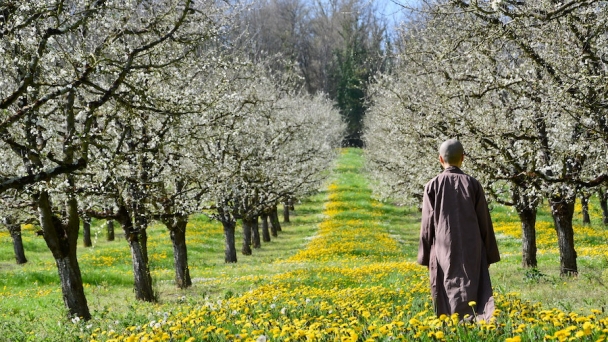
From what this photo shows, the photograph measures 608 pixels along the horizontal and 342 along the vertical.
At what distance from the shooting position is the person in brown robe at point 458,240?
20.2ft

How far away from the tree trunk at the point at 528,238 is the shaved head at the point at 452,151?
10.0 meters

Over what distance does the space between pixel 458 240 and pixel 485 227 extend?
0.39 m

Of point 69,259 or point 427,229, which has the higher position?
point 427,229

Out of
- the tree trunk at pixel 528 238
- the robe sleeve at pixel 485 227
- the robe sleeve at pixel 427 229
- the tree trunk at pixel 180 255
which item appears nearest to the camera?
the robe sleeve at pixel 485 227

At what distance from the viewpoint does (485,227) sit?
6.35 m

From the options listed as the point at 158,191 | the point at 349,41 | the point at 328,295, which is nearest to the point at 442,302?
the point at 328,295

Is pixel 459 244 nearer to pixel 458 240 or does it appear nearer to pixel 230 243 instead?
pixel 458 240

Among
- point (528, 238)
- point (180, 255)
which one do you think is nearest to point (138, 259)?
point (180, 255)

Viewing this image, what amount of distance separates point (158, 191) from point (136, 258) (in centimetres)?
183

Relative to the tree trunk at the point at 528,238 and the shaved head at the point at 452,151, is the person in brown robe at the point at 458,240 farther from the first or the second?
the tree trunk at the point at 528,238

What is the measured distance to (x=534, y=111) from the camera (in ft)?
37.9

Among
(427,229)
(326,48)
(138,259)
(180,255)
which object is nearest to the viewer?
(427,229)

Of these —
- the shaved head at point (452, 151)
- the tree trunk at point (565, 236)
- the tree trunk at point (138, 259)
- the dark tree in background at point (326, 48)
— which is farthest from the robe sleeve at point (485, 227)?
the dark tree in background at point (326, 48)

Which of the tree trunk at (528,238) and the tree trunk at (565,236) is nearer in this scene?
the tree trunk at (565,236)
